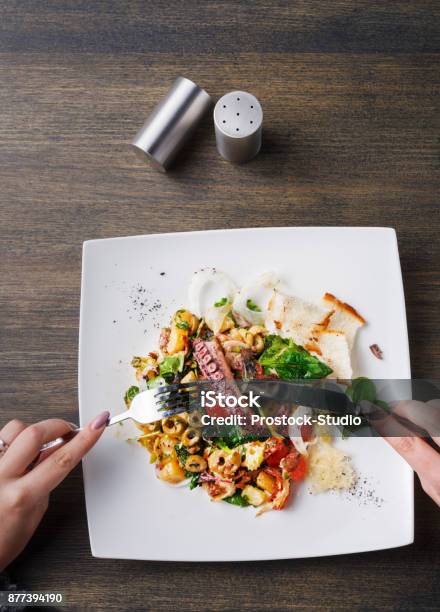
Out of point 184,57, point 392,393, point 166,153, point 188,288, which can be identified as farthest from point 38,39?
point 392,393

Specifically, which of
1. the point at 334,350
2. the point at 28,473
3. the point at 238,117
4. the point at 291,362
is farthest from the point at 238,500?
the point at 238,117

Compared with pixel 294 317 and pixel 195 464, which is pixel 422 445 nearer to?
pixel 294 317

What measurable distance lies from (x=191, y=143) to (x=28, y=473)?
1.63 metres

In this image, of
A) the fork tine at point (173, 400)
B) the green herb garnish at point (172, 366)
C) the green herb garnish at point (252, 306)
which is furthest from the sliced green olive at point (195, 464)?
the green herb garnish at point (252, 306)

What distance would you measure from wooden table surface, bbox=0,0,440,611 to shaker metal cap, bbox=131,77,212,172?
10 cm

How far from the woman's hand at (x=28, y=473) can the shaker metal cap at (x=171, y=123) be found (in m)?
1.19

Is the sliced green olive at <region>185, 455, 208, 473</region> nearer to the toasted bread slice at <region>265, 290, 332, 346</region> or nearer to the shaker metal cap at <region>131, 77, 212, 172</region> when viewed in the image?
the toasted bread slice at <region>265, 290, 332, 346</region>

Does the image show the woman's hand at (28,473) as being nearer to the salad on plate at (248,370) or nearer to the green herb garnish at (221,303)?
the salad on plate at (248,370)

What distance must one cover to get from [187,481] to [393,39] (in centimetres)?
229

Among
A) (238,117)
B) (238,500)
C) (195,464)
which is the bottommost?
(238,500)

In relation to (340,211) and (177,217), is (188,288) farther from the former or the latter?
(340,211)

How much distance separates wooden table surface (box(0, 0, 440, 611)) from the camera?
2.47m

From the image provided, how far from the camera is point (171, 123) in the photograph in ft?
7.90

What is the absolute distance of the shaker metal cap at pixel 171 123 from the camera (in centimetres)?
241
